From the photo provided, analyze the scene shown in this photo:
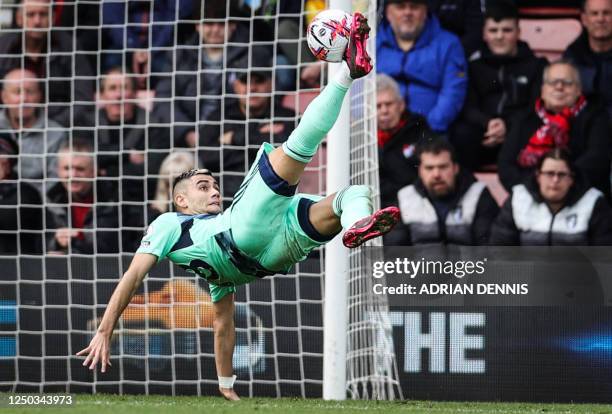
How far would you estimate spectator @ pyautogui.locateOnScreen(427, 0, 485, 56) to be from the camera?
10.1m

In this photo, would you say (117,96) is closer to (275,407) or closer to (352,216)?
(275,407)

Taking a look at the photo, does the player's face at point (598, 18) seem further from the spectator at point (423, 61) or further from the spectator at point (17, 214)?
the spectator at point (17, 214)

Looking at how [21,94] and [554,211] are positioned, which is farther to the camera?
[21,94]

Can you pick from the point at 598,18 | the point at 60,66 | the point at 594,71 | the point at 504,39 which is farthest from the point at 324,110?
the point at 60,66

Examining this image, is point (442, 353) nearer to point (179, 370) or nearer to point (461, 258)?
point (461, 258)

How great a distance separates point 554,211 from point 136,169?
137 inches

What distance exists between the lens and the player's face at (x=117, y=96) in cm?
1027

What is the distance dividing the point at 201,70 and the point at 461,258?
9.33 feet

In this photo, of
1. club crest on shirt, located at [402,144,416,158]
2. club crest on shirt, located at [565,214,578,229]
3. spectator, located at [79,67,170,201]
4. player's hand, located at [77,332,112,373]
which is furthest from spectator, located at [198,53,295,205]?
player's hand, located at [77,332,112,373]

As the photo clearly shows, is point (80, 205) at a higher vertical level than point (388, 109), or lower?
lower

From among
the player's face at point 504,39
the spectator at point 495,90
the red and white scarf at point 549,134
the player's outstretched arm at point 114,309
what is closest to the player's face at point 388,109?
the spectator at point 495,90

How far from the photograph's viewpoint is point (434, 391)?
8.88 m

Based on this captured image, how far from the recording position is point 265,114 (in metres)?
10.1

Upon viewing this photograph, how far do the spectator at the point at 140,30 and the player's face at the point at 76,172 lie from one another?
2.64 ft
